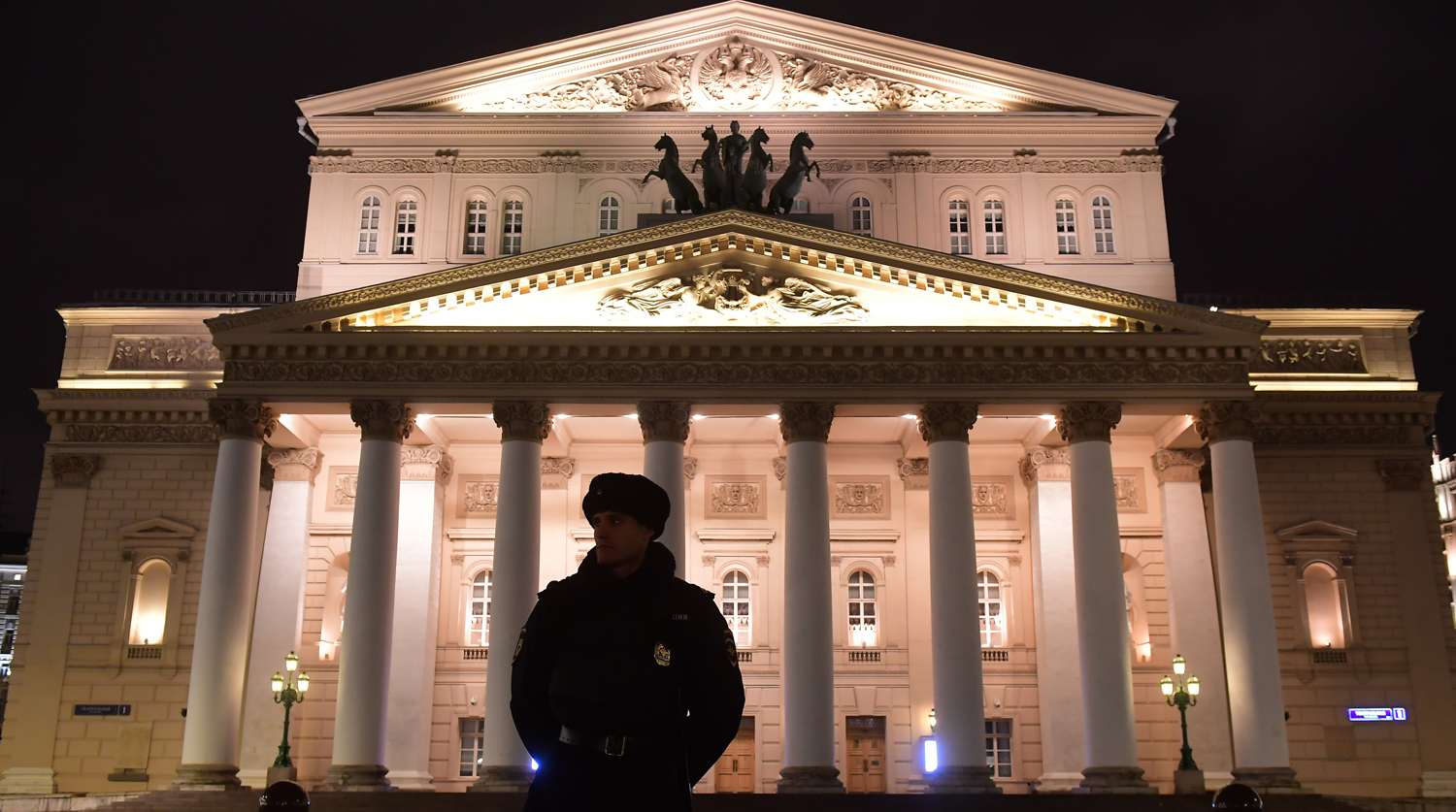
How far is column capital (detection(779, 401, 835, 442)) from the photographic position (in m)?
29.4

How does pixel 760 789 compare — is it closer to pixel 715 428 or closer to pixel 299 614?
pixel 715 428

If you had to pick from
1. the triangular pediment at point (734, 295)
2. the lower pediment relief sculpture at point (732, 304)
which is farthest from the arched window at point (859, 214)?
the lower pediment relief sculpture at point (732, 304)

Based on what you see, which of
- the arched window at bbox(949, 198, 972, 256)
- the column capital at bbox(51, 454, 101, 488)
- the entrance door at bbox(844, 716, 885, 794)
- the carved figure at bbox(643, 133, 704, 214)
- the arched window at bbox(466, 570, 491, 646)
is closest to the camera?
the carved figure at bbox(643, 133, 704, 214)

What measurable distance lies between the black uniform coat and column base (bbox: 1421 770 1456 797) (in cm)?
3220

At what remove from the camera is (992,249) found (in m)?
38.1

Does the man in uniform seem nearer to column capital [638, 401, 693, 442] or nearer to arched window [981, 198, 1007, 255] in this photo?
column capital [638, 401, 693, 442]

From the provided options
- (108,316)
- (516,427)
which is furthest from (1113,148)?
(108,316)

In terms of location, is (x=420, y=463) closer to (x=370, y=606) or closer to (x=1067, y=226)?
(x=370, y=606)

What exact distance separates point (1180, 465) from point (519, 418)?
16.4 m

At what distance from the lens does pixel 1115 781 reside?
27109 millimetres

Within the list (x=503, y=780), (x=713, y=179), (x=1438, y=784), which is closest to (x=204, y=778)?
(x=503, y=780)

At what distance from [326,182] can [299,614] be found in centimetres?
1284

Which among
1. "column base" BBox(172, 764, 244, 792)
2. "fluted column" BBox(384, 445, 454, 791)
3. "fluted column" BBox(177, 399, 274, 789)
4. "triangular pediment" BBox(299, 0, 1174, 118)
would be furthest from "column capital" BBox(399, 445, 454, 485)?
"triangular pediment" BBox(299, 0, 1174, 118)

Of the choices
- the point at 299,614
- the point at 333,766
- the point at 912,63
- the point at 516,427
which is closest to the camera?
the point at 333,766
